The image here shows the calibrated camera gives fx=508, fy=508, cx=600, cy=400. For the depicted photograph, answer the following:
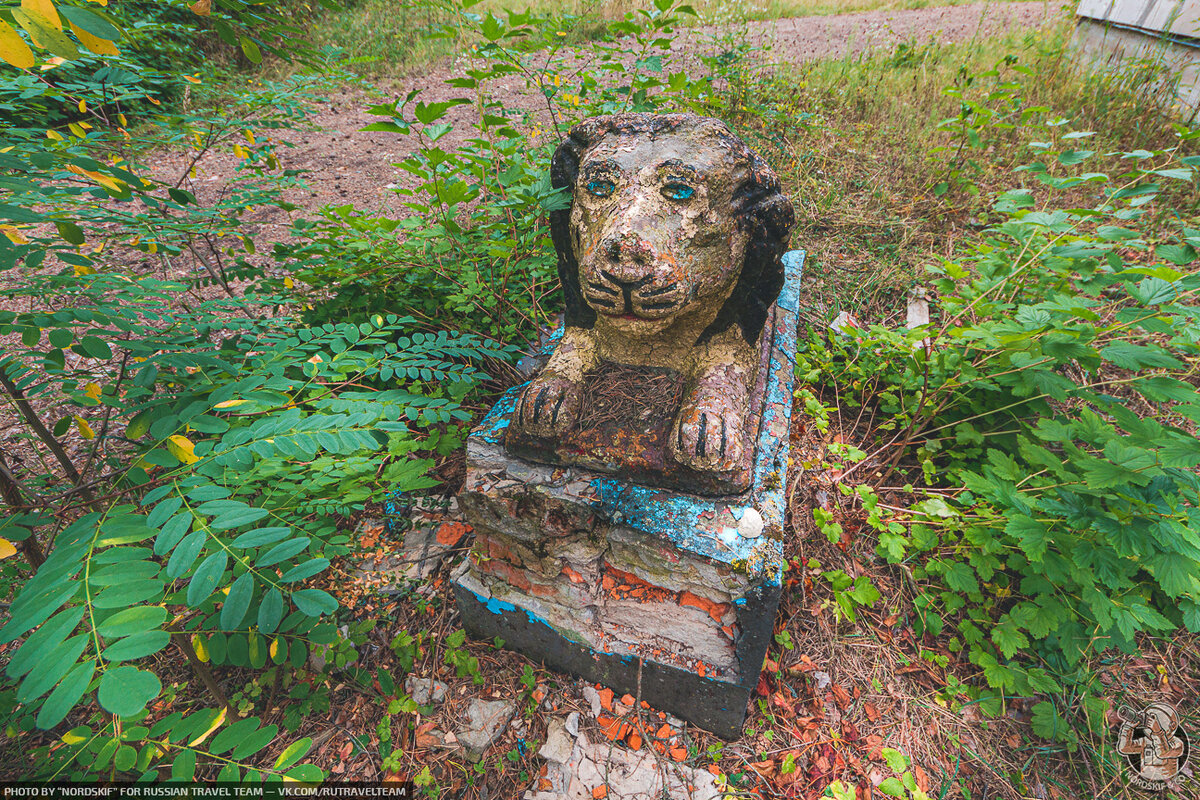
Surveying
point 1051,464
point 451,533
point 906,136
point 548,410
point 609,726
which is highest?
point 548,410

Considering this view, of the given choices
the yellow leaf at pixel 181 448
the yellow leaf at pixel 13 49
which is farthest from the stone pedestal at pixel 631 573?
the yellow leaf at pixel 13 49

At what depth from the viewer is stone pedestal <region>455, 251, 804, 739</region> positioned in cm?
171

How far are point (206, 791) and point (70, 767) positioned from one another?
0.75 meters

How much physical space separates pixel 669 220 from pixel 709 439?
73cm

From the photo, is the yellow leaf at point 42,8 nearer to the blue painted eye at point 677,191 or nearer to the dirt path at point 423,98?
the blue painted eye at point 677,191

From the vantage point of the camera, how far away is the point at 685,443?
67.9 inches

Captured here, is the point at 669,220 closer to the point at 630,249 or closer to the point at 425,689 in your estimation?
the point at 630,249

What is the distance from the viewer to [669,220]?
5.38 feet

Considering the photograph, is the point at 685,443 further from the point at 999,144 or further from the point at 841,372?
the point at 999,144

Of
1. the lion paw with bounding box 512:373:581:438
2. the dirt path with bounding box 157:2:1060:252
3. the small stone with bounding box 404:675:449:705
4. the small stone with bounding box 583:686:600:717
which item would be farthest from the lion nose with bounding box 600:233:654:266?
the dirt path with bounding box 157:2:1060:252

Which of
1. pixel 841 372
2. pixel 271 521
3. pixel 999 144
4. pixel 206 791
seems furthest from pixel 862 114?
pixel 206 791

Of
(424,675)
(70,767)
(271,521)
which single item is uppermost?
(271,521)

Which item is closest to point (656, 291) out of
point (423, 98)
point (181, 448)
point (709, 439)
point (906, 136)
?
point (709, 439)

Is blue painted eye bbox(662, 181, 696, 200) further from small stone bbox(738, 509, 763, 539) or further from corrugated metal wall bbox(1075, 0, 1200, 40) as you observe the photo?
corrugated metal wall bbox(1075, 0, 1200, 40)
